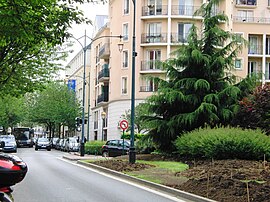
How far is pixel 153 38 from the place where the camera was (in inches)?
2085

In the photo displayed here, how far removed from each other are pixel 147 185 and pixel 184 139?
828cm

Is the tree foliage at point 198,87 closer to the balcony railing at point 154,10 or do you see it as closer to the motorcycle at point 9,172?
the motorcycle at point 9,172

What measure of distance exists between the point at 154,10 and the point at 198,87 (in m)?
28.1

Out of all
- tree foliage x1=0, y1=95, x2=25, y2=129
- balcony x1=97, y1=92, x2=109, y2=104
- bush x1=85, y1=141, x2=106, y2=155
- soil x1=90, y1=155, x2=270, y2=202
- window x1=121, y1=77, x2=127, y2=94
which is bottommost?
bush x1=85, y1=141, x2=106, y2=155

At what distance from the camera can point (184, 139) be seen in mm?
24203

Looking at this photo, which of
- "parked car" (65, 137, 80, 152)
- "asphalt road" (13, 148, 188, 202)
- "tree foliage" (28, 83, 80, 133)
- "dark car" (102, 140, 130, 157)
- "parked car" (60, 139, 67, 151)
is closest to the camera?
"asphalt road" (13, 148, 188, 202)

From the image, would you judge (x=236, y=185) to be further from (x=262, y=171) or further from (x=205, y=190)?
(x=262, y=171)

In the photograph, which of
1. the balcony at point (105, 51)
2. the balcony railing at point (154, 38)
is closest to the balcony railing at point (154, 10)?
the balcony railing at point (154, 38)

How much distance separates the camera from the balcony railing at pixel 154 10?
52969 millimetres

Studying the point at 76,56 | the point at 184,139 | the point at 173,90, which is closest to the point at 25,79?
the point at 173,90

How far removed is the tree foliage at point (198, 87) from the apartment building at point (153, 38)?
2092 cm

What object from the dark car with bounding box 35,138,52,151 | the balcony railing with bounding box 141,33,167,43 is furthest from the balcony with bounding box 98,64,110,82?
the dark car with bounding box 35,138,52,151

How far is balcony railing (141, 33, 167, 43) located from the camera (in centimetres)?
5262

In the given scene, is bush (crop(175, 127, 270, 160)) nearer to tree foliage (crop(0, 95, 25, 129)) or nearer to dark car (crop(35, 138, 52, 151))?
dark car (crop(35, 138, 52, 151))
